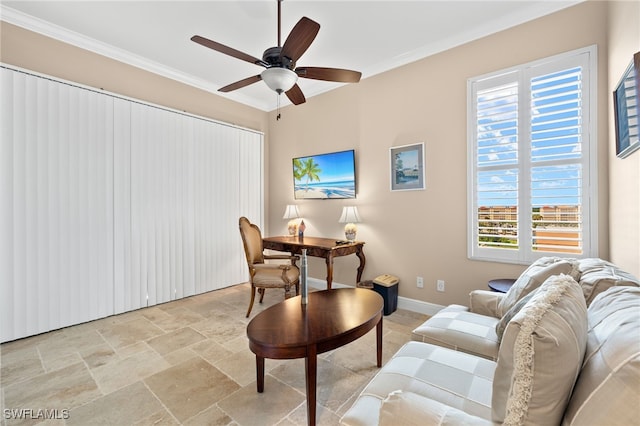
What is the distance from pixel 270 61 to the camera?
2150 mm

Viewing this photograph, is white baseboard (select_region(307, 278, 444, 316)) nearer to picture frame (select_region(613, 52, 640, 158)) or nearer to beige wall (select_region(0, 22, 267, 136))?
picture frame (select_region(613, 52, 640, 158))

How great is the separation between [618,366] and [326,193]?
3.52 meters

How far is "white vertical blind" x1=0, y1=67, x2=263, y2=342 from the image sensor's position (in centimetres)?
260

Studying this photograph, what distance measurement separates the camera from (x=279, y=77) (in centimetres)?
208

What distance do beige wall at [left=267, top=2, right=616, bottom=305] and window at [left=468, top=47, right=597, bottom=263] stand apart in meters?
0.08

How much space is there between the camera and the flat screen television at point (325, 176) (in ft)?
12.5

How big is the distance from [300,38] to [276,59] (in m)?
0.31

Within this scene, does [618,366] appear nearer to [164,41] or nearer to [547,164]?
[547,164]

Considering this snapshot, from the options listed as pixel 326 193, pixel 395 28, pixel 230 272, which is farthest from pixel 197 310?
pixel 395 28

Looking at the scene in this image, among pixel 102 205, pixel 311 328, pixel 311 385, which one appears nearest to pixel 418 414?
pixel 311 385

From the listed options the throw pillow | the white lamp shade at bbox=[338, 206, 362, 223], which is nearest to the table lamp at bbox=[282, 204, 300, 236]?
the white lamp shade at bbox=[338, 206, 362, 223]

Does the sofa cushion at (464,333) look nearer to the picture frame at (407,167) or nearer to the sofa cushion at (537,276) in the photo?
the sofa cushion at (537,276)

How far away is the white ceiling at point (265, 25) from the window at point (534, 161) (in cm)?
55

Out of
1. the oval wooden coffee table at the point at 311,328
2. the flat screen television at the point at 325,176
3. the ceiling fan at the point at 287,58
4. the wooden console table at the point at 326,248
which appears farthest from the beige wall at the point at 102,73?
the oval wooden coffee table at the point at 311,328
